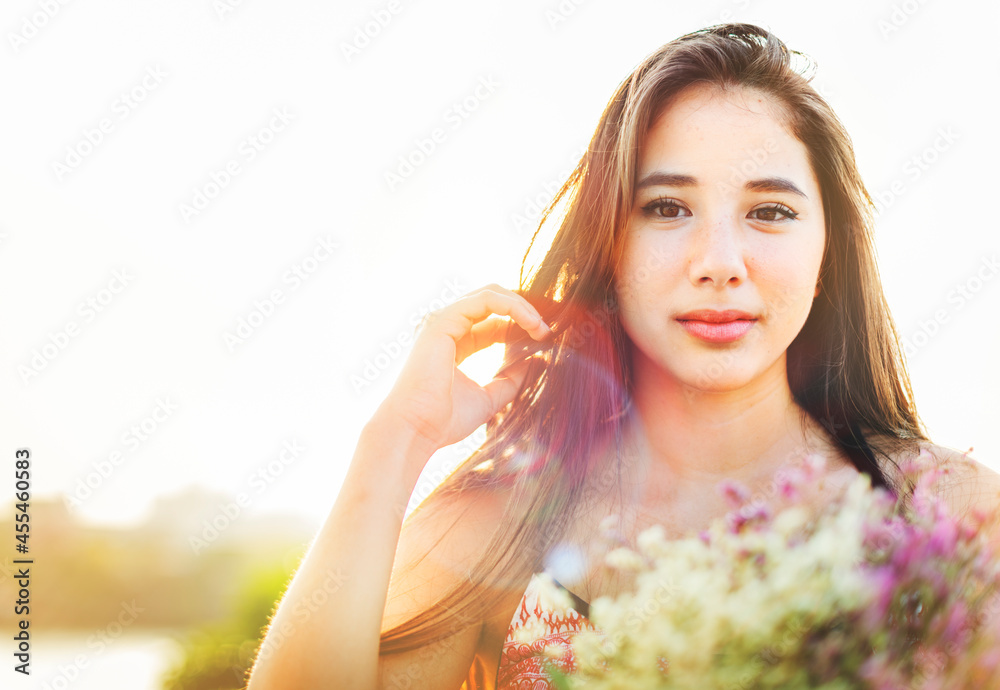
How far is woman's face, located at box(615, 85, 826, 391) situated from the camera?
6.77 ft

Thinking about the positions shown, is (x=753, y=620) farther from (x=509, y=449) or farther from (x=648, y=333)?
(x=509, y=449)

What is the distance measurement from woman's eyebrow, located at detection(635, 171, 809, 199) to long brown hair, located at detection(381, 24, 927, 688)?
9 cm

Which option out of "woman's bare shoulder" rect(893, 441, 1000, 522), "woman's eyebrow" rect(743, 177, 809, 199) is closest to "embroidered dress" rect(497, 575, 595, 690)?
"woman's bare shoulder" rect(893, 441, 1000, 522)

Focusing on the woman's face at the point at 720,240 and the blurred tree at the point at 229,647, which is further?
the blurred tree at the point at 229,647

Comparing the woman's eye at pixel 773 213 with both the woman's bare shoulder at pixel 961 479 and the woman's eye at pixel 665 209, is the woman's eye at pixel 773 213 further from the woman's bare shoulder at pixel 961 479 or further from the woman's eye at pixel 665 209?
the woman's bare shoulder at pixel 961 479

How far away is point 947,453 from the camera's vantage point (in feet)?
7.38

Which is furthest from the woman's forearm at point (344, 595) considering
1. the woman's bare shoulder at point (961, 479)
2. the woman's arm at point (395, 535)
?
the woman's bare shoulder at point (961, 479)

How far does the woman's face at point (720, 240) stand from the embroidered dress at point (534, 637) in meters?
0.81

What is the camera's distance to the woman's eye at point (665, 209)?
219 centimetres

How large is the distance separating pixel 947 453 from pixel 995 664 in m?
1.40

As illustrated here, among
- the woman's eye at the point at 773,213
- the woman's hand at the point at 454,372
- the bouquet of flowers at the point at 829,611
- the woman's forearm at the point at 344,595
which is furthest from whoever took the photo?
the woman's hand at the point at 454,372

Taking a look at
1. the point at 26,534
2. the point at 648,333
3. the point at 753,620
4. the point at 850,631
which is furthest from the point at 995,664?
the point at 26,534

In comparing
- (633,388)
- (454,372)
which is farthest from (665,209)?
(454,372)

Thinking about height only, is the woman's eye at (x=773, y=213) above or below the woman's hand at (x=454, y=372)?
above
